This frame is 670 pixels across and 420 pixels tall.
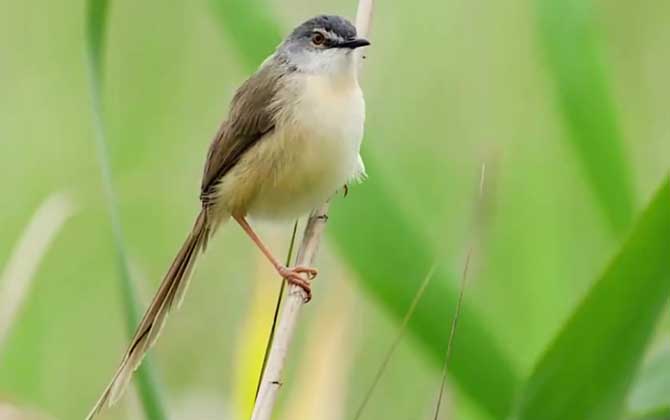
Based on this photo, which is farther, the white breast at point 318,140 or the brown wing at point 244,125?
the brown wing at point 244,125

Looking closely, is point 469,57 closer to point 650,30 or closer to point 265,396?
point 650,30

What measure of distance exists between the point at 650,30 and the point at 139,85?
1.62 meters

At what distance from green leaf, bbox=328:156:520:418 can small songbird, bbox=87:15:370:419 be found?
30 cm

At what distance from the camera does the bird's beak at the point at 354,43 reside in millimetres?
2561

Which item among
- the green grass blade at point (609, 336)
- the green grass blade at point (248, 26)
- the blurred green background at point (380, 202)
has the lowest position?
the blurred green background at point (380, 202)

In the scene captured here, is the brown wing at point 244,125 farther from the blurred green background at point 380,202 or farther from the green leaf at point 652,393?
the green leaf at point 652,393

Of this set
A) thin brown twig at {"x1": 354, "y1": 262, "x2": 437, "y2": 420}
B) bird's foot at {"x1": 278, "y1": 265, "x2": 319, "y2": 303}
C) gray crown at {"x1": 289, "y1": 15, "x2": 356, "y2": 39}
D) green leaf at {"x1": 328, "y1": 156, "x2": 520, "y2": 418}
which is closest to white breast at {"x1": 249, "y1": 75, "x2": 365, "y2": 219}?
gray crown at {"x1": 289, "y1": 15, "x2": 356, "y2": 39}

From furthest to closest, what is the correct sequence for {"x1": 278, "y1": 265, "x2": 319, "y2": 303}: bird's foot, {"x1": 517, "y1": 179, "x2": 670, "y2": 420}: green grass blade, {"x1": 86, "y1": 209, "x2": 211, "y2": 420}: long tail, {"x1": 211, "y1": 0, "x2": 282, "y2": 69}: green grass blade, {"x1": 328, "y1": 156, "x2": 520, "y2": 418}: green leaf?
{"x1": 278, "y1": 265, "x2": 319, "y2": 303}: bird's foot → {"x1": 211, "y1": 0, "x2": 282, "y2": 69}: green grass blade → {"x1": 86, "y1": 209, "x2": 211, "y2": 420}: long tail → {"x1": 328, "y1": 156, "x2": 520, "y2": 418}: green leaf → {"x1": 517, "y1": 179, "x2": 670, "y2": 420}: green grass blade

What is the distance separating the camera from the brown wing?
2740 mm

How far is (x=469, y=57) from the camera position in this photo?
385 cm

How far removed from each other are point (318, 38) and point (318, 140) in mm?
258

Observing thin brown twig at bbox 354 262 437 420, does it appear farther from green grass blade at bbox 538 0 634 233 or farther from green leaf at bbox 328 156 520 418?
green grass blade at bbox 538 0 634 233

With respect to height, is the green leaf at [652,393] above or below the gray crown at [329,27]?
below

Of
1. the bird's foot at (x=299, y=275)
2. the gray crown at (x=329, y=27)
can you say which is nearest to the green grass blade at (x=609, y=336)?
the bird's foot at (x=299, y=275)
